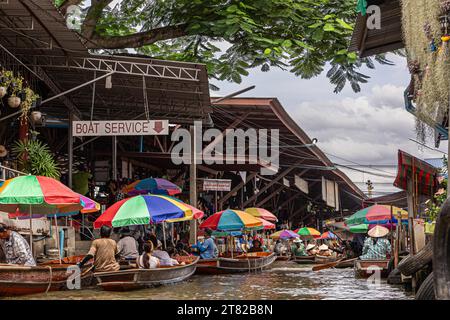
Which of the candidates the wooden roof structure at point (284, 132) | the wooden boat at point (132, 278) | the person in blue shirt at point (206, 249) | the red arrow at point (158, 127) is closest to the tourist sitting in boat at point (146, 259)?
the wooden boat at point (132, 278)

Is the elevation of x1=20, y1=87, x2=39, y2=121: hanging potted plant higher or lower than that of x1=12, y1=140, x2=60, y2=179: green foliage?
higher

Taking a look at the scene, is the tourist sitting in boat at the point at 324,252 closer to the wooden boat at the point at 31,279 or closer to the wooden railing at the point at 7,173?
the wooden railing at the point at 7,173

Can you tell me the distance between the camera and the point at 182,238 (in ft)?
84.2

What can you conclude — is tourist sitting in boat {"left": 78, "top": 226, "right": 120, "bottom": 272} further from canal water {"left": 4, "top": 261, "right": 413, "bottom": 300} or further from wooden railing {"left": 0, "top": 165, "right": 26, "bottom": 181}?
wooden railing {"left": 0, "top": 165, "right": 26, "bottom": 181}

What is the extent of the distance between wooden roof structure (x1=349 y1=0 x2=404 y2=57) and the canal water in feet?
14.4

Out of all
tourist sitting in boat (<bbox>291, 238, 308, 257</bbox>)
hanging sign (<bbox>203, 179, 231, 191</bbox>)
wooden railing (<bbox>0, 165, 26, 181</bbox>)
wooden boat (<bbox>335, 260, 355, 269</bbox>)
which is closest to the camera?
wooden railing (<bbox>0, 165, 26, 181</bbox>)

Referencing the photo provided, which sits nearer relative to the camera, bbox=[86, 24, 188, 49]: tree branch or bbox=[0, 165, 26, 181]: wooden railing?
bbox=[0, 165, 26, 181]: wooden railing

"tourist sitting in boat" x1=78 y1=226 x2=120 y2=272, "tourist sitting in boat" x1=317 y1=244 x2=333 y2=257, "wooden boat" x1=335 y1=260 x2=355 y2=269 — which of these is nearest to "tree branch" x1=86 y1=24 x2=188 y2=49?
"tourist sitting in boat" x1=78 y1=226 x2=120 y2=272

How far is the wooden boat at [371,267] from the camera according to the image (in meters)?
16.8

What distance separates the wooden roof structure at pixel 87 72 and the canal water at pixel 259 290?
507cm

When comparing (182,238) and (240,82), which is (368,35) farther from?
(182,238)

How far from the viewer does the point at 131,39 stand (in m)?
15.8

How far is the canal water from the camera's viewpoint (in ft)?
42.3
